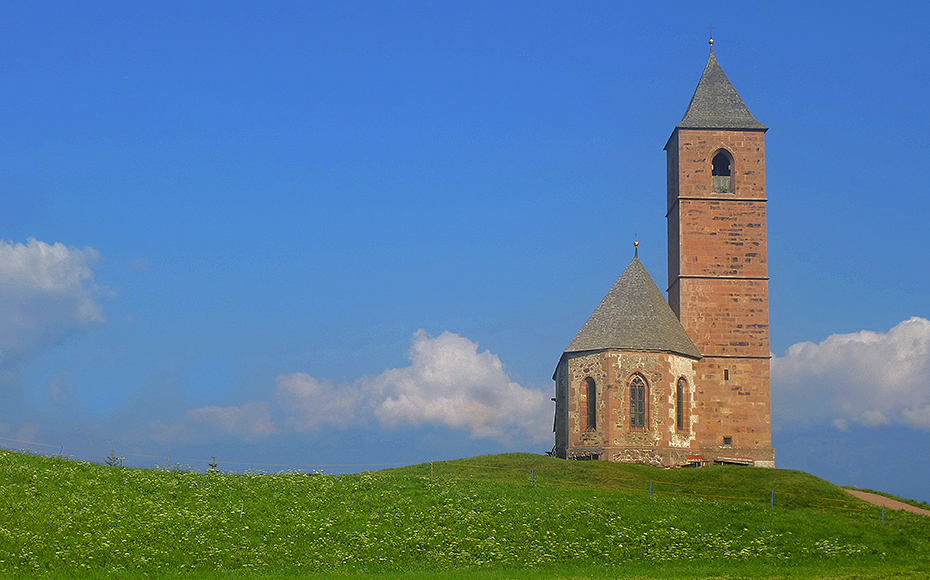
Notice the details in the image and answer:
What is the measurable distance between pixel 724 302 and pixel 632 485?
64.1ft

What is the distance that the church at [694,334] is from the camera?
5334cm

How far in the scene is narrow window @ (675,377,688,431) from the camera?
180ft

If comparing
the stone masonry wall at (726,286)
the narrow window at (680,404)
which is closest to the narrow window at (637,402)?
the narrow window at (680,404)

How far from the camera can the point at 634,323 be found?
55.0 metres

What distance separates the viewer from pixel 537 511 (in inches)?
1409

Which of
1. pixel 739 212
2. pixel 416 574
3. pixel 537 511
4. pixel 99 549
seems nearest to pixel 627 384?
pixel 739 212

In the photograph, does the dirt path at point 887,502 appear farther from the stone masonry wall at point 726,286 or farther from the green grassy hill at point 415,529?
the stone masonry wall at point 726,286

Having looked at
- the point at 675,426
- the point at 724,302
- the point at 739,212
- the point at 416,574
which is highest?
the point at 739,212

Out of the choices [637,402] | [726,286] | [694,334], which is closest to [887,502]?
[637,402]

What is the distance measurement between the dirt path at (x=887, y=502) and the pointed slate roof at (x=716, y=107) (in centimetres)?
2400

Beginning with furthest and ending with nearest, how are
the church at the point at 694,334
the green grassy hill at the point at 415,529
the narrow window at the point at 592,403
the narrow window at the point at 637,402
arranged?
1. the narrow window at the point at 592,403
2. the church at the point at 694,334
3. the narrow window at the point at 637,402
4. the green grassy hill at the point at 415,529

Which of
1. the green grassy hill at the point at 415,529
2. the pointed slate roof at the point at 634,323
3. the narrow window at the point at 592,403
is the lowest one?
the green grassy hill at the point at 415,529

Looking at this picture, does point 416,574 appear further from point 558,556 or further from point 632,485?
point 632,485

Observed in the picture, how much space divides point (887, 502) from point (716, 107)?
28.2 m
